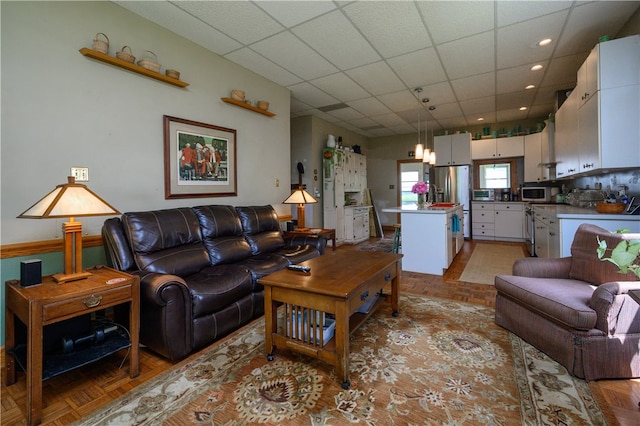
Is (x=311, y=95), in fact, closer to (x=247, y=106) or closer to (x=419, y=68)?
(x=247, y=106)

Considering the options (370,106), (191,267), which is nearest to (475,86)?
(370,106)

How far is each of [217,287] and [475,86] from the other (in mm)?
4794

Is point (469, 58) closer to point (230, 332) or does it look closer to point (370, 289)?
point (370, 289)

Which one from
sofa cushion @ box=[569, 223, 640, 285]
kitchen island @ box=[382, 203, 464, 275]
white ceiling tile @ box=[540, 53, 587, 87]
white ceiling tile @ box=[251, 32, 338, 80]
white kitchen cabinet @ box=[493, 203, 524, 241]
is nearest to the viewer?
sofa cushion @ box=[569, 223, 640, 285]

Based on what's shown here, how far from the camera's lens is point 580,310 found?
175 centimetres

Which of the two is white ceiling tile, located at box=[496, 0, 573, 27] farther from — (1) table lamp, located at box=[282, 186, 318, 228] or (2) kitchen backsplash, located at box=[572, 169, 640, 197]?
(1) table lamp, located at box=[282, 186, 318, 228]

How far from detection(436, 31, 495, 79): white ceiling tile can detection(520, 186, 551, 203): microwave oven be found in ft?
12.0

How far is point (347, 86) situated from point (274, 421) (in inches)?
174

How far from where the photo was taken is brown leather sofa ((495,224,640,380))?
173cm

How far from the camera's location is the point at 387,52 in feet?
11.4

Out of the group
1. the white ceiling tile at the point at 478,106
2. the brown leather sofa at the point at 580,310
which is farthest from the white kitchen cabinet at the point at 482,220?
A: the brown leather sofa at the point at 580,310

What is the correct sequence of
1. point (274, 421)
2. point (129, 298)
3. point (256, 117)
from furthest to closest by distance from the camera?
point (256, 117), point (129, 298), point (274, 421)

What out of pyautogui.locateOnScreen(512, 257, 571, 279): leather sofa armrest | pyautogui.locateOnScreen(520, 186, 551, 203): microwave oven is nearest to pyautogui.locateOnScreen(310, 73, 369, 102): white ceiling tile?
pyautogui.locateOnScreen(512, 257, 571, 279): leather sofa armrest

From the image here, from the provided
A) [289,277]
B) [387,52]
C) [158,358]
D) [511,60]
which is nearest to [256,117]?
[387,52]
